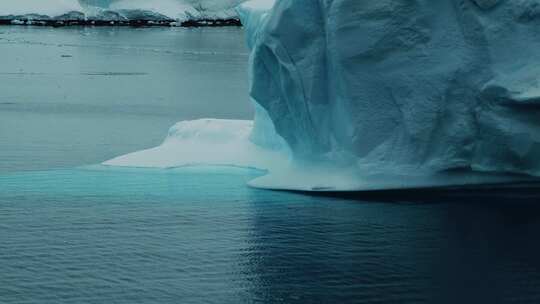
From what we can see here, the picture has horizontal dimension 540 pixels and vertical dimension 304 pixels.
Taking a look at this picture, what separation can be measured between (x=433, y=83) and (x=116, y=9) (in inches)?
1647

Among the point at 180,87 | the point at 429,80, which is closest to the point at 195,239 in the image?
the point at 429,80

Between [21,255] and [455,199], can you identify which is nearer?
[21,255]

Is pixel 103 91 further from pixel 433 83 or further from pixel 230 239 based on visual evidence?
pixel 230 239

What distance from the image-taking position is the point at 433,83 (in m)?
11.0

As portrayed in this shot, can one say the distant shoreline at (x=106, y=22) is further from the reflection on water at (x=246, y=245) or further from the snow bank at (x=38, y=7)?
the reflection on water at (x=246, y=245)

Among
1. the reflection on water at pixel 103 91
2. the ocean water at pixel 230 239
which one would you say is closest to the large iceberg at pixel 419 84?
the ocean water at pixel 230 239

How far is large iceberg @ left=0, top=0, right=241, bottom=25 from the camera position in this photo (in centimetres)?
5134

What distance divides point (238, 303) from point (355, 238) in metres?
2.17

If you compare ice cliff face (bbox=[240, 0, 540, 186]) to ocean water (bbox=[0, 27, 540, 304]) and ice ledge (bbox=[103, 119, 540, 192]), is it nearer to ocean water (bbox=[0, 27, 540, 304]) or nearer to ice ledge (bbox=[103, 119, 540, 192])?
ice ledge (bbox=[103, 119, 540, 192])

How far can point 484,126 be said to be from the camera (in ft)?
35.3

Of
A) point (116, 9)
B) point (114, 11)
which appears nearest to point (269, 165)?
point (116, 9)

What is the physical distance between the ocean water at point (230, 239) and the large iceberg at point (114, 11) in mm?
35841

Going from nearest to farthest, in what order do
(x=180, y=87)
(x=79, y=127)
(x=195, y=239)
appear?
1. (x=195, y=239)
2. (x=79, y=127)
3. (x=180, y=87)

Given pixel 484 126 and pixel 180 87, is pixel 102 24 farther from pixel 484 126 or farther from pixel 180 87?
pixel 484 126
